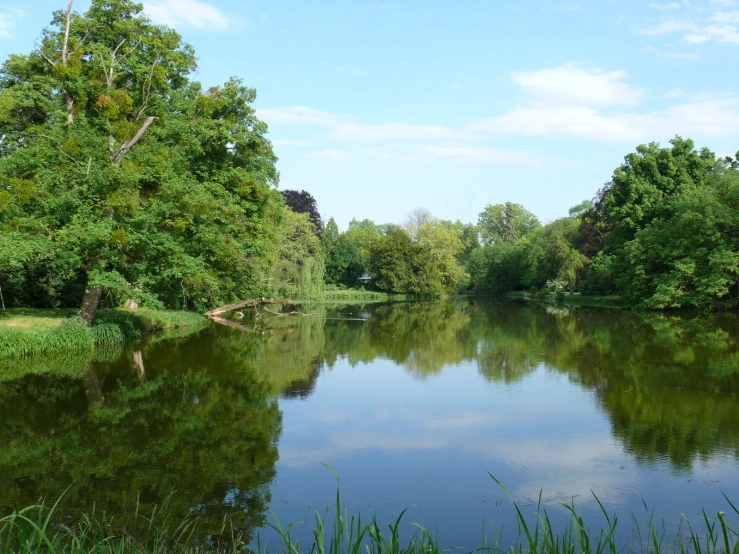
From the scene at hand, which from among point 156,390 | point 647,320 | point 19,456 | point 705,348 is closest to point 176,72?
point 156,390

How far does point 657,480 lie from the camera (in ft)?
23.5

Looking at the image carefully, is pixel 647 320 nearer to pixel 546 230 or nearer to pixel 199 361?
pixel 199 361

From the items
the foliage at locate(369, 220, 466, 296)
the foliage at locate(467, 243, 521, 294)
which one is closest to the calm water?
the foliage at locate(369, 220, 466, 296)

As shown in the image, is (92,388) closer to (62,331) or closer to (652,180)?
(62,331)

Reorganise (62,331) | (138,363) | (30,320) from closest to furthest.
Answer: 1. (138,363)
2. (62,331)
3. (30,320)

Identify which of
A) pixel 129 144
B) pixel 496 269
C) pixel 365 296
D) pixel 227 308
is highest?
pixel 129 144

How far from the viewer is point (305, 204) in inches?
2422

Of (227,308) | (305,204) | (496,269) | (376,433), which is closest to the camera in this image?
(376,433)

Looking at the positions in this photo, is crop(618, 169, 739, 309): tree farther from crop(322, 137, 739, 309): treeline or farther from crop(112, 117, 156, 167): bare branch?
crop(112, 117, 156, 167): bare branch

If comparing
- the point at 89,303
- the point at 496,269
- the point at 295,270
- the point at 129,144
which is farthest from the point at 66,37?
the point at 496,269

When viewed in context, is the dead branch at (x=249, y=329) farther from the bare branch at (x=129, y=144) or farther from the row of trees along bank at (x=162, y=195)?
the bare branch at (x=129, y=144)

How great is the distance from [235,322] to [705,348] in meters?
20.2

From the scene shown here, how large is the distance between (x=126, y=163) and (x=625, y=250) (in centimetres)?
3002

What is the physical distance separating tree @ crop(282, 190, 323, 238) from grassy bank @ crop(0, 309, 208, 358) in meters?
37.4
